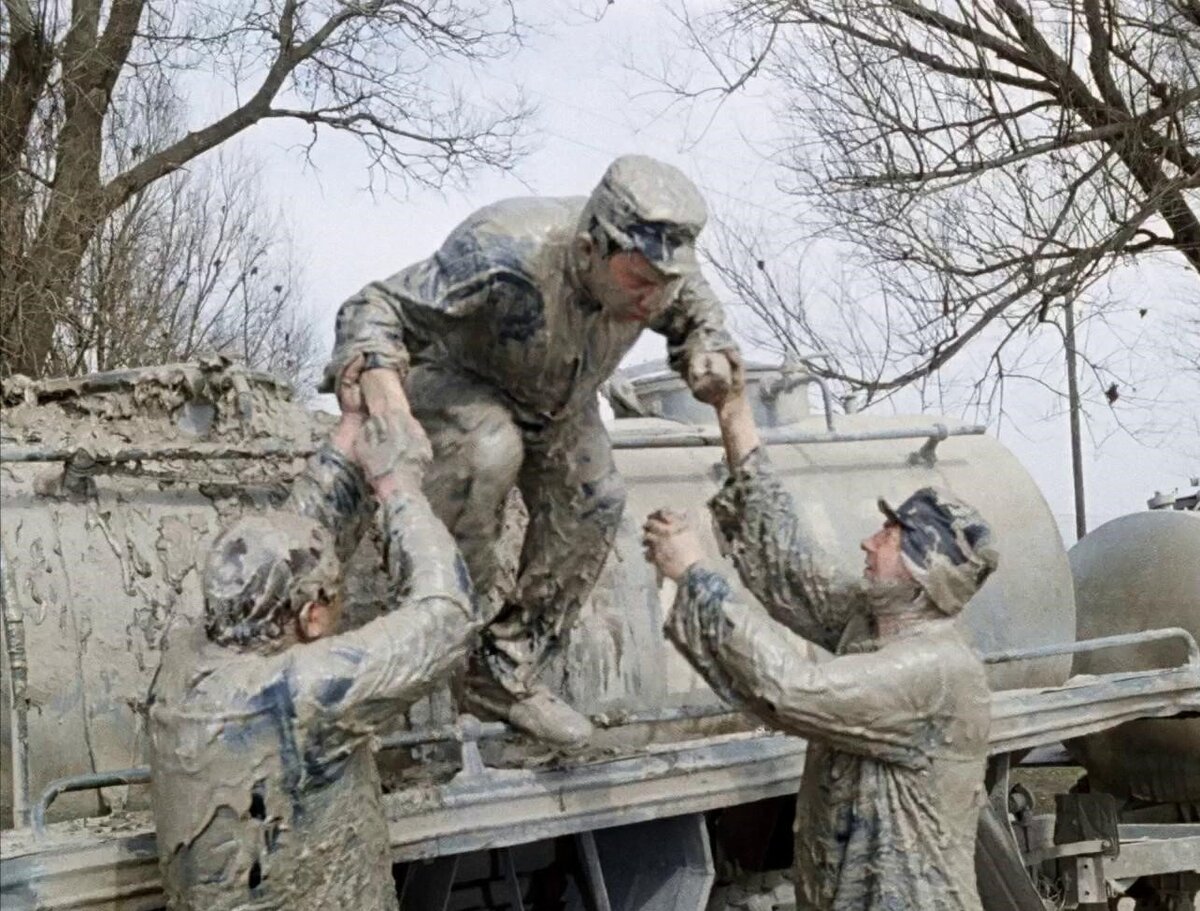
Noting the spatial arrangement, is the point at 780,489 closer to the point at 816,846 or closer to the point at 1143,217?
the point at 816,846

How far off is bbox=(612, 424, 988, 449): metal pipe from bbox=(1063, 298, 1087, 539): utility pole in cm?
392

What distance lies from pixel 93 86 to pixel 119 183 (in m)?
0.74

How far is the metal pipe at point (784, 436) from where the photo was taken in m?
5.48

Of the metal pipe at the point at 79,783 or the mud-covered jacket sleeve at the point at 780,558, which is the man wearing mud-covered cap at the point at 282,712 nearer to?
the metal pipe at the point at 79,783

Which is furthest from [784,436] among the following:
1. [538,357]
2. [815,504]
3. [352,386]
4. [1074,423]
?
[1074,423]

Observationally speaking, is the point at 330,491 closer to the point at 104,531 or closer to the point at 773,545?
the point at 104,531

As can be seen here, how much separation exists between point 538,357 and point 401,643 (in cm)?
114

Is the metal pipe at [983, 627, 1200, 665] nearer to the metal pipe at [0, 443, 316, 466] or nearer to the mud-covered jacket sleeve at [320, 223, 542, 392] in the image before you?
the mud-covered jacket sleeve at [320, 223, 542, 392]

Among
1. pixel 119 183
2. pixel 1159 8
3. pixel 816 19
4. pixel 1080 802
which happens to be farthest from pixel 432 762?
pixel 119 183

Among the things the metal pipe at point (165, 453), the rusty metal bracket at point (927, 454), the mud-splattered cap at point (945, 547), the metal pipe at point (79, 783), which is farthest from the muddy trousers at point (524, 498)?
the rusty metal bracket at point (927, 454)

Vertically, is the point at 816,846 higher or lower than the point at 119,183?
lower

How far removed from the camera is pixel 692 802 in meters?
4.57

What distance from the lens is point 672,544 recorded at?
12.4ft

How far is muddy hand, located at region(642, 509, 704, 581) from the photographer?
377cm
